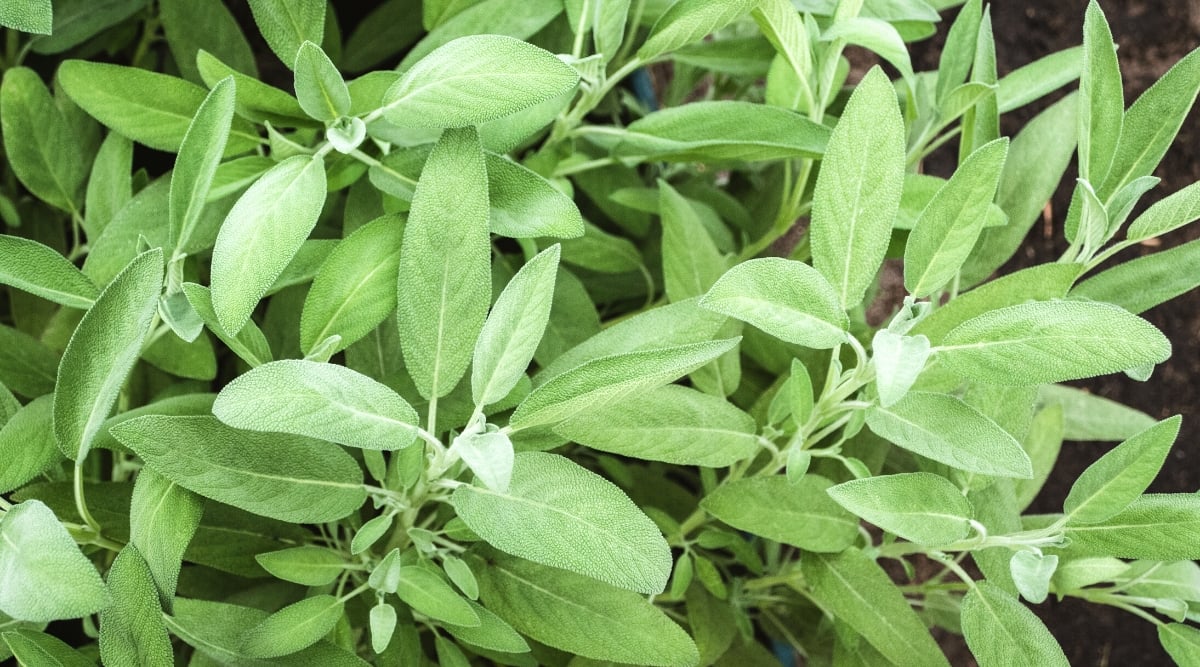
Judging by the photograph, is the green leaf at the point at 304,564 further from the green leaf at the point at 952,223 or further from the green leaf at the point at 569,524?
the green leaf at the point at 952,223

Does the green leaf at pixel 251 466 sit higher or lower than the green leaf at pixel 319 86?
lower

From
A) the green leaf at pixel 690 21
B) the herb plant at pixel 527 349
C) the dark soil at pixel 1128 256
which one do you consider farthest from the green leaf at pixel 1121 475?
the dark soil at pixel 1128 256

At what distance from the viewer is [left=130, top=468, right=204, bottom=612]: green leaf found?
391 mm

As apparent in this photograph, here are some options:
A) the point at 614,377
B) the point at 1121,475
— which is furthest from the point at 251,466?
the point at 1121,475

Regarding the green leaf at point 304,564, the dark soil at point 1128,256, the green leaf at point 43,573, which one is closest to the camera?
the green leaf at point 43,573

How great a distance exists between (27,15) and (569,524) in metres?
0.29

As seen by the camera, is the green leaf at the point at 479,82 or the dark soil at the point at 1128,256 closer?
the green leaf at the point at 479,82

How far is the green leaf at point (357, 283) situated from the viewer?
1.40 ft

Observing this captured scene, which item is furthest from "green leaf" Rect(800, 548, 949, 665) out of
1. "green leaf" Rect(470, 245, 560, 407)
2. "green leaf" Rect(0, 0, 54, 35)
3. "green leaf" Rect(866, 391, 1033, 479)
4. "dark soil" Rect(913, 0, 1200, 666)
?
"dark soil" Rect(913, 0, 1200, 666)

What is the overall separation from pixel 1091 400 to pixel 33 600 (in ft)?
1.97

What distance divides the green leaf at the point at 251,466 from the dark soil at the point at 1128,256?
0.77 meters

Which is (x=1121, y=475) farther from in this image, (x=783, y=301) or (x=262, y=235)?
(x=262, y=235)

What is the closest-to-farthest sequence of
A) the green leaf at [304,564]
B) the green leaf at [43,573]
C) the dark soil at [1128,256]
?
1. the green leaf at [43,573]
2. the green leaf at [304,564]
3. the dark soil at [1128,256]

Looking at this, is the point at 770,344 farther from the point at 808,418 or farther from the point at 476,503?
the point at 476,503
